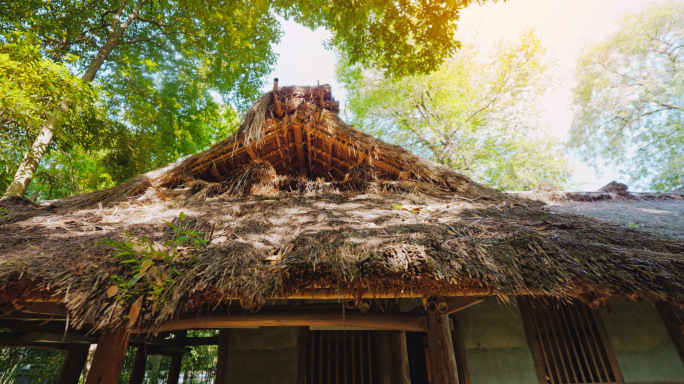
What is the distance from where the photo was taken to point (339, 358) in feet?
13.8

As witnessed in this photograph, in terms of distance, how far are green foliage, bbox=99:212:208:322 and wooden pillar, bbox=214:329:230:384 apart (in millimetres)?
2309

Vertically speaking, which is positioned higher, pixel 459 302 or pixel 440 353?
pixel 459 302

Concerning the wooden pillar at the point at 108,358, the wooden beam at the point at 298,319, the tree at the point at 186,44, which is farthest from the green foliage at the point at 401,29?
the wooden pillar at the point at 108,358

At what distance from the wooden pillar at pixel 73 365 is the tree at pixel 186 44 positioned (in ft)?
9.66

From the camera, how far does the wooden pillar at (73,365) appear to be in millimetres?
4059

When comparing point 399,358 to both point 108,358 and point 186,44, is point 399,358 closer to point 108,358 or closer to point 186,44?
point 108,358

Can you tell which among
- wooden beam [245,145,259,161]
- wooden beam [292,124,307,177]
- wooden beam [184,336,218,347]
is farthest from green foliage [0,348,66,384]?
wooden beam [292,124,307,177]

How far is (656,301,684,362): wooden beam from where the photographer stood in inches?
152

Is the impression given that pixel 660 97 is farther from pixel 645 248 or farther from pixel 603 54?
pixel 645 248

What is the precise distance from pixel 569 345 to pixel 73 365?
713 cm

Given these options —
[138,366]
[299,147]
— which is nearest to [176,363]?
[138,366]

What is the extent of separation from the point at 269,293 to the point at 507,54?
13691 mm

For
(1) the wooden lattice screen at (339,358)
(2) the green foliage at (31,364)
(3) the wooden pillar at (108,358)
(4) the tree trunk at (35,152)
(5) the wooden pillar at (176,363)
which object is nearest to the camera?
(3) the wooden pillar at (108,358)

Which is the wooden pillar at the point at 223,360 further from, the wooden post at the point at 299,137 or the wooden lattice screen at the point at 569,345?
the wooden lattice screen at the point at 569,345
